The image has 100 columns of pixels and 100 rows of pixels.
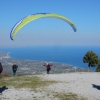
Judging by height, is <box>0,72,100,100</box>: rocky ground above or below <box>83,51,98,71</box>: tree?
below

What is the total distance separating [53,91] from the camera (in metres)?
17.6

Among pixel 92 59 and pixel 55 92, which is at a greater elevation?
pixel 92 59

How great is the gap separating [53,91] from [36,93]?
158 centimetres

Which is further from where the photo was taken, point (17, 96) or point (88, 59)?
point (88, 59)

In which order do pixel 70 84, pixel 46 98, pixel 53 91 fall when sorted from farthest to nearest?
pixel 70 84
pixel 53 91
pixel 46 98

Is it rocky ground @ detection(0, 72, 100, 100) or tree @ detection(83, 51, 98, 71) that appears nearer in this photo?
rocky ground @ detection(0, 72, 100, 100)

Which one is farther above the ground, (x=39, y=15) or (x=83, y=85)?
(x=39, y=15)

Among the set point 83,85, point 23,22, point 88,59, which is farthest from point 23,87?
point 88,59

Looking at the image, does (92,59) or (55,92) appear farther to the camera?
(92,59)

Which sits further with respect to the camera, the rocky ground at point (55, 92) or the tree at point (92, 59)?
the tree at point (92, 59)

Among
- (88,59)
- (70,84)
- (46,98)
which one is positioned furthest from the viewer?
(88,59)

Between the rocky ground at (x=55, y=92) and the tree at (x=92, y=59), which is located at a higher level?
the tree at (x=92, y=59)

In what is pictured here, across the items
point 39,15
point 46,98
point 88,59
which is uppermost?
point 39,15

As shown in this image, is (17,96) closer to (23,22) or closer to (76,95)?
(76,95)
